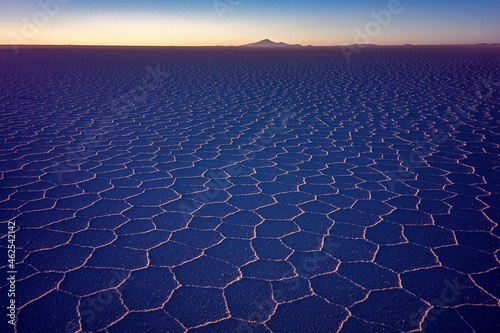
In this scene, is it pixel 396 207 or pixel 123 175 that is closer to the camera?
pixel 396 207

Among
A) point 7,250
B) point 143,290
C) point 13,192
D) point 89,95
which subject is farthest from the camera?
point 89,95

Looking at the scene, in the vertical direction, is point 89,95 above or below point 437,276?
below

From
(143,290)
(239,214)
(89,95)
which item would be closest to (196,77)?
(89,95)

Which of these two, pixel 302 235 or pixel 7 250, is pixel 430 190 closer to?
pixel 302 235

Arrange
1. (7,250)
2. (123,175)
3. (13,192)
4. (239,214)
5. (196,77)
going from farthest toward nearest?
(196,77)
(123,175)
(13,192)
(239,214)
(7,250)

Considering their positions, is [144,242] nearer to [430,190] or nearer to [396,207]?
[396,207]

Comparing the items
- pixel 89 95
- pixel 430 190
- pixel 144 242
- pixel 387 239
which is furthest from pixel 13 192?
pixel 89 95
